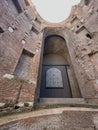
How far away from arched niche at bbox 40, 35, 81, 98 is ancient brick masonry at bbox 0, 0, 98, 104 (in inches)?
5.8

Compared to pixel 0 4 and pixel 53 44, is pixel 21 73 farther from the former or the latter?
pixel 53 44

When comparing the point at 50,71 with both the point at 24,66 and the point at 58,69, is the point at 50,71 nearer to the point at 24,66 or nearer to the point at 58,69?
the point at 58,69

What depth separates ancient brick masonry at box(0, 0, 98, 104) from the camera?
3.66 meters

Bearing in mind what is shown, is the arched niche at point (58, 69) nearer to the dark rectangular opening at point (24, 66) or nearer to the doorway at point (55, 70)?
the doorway at point (55, 70)

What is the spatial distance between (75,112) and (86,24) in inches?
264

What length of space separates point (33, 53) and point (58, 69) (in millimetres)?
2486

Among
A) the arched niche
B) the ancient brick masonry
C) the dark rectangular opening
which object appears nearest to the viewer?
the ancient brick masonry

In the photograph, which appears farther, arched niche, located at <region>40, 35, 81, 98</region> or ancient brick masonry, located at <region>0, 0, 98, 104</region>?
arched niche, located at <region>40, 35, 81, 98</region>

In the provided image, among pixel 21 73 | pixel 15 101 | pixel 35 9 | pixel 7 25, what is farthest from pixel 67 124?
pixel 35 9

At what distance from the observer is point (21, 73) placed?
4.88 meters

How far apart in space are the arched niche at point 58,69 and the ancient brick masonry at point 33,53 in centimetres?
15

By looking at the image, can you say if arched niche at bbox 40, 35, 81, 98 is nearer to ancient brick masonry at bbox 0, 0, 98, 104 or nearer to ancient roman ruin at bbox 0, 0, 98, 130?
ancient roman ruin at bbox 0, 0, 98, 130

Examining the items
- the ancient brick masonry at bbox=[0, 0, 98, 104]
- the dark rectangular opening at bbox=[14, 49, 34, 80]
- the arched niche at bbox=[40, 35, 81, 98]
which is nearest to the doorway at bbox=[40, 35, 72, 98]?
the arched niche at bbox=[40, 35, 81, 98]

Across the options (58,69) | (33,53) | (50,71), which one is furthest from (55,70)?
(33,53)
